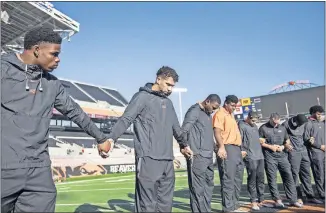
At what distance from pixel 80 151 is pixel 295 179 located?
24357 millimetres

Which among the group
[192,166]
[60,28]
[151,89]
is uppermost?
[60,28]

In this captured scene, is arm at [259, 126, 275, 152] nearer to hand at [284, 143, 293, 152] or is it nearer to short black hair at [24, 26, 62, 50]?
Answer: hand at [284, 143, 293, 152]

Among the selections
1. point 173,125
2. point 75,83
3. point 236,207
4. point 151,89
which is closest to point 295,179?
point 236,207

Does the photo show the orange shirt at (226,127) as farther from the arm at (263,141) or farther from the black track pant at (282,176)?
the black track pant at (282,176)

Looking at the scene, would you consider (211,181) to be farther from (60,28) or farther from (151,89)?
(60,28)

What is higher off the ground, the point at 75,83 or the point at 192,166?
the point at 75,83

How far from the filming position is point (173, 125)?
4.17m

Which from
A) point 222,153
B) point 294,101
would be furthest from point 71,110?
point 294,101

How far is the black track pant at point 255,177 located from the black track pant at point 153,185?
3.24m

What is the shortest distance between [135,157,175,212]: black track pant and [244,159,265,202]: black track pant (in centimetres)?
324

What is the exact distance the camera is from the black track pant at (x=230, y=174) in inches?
226

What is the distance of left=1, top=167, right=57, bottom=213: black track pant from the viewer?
250 cm

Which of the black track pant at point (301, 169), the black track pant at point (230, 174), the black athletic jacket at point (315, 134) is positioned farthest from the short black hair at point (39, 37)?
the black athletic jacket at point (315, 134)

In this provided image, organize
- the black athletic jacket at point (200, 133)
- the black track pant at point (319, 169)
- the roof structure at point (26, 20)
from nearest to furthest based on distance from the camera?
the black athletic jacket at point (200, 133) → the black track pant at point (319, 169) → the roof structure at point (26, 20)
